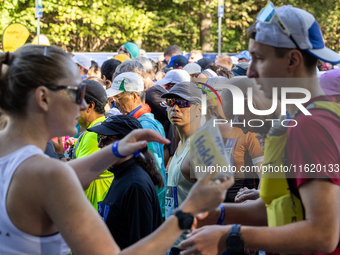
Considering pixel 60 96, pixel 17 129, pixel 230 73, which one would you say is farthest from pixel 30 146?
pixel 230 73

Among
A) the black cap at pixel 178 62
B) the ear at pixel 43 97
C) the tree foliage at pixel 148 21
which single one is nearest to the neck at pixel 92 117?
the ear at pixel 43 97

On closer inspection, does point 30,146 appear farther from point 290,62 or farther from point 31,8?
point 31,8

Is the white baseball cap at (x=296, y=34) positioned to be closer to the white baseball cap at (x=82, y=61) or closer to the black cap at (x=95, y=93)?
the black cap at (x=95, y=93)

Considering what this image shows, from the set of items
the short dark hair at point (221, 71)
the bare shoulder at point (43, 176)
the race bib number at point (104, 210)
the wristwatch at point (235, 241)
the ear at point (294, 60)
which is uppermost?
the ear at point (294, 60)

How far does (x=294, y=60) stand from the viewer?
5.88 feet

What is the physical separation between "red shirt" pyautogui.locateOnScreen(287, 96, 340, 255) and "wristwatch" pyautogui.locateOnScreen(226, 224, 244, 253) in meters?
0.34

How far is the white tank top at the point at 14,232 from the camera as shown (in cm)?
163

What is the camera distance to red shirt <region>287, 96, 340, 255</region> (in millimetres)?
1590

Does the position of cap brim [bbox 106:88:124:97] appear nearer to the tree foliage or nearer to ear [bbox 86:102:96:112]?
ear [bbox 86:102:96:112]

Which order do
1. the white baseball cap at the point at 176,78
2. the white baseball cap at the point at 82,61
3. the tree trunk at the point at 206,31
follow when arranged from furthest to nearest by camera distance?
the tree trunk at the point at 206,31
the white baseball cap at the point at 82,61
the white baseball cap at the point at 176,78

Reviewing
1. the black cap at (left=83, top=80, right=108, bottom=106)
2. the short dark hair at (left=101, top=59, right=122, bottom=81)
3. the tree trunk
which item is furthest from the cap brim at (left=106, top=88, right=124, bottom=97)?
the tree trunk

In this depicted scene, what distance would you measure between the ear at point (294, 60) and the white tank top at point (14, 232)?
1.18 meters

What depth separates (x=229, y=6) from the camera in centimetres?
2123

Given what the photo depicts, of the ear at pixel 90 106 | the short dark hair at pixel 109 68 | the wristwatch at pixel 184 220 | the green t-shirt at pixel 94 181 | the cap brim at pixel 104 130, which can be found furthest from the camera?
the short dark hair at pixel 109 68
